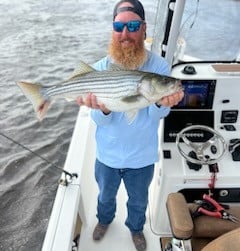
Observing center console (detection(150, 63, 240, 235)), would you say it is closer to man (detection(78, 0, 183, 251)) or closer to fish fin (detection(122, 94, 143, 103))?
man (detection(78, 0, 183, 251))

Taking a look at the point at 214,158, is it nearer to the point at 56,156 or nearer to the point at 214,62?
the point at 214,62

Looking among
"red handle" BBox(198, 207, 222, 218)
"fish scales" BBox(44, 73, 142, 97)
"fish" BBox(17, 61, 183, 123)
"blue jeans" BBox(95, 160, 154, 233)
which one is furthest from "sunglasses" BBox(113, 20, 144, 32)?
"red handle" BBox(198, 207, 222, 218)

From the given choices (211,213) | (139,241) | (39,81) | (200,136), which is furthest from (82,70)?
(39,81)

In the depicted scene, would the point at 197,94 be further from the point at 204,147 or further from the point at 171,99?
the point at 171,99

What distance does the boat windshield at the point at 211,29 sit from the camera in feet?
11.3

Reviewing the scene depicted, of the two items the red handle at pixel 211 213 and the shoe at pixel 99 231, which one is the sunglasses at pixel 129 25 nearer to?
the red handle at pixel 211 213

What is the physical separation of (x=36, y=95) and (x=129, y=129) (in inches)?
24.3

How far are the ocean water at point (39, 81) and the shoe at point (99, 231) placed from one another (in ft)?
5.57

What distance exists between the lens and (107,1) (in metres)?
13.3

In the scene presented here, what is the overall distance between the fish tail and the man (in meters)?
0.24

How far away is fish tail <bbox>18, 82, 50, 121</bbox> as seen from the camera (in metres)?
2.10

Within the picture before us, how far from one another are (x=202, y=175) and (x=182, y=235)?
2.49 ft

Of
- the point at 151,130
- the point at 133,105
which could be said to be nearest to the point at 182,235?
the point at 151,130

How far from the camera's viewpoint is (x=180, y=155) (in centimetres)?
302
